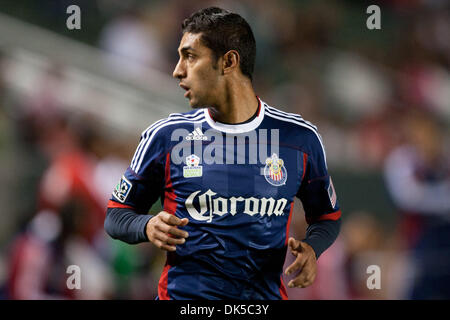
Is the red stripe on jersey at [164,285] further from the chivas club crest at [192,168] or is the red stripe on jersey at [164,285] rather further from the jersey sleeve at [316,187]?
the jersey sleeve at [316,187]

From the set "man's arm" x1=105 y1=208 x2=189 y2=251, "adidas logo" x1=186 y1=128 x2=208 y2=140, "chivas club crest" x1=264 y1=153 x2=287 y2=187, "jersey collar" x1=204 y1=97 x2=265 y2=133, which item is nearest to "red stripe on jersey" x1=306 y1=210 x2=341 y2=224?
"chivas club crest" x1=264 y1=153 x2=287 y2=187

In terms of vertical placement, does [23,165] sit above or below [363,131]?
below

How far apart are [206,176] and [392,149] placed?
503cm

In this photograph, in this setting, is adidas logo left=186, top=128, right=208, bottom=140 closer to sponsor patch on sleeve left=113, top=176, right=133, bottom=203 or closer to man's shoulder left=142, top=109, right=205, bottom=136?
man's shoulder left=142, top=109, right=205, bottom=136

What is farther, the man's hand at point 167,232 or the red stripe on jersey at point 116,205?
the red stripe on jersey at point 116,205

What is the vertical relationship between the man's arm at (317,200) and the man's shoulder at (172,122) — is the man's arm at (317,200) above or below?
below

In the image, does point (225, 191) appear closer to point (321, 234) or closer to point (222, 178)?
point (222, 178)

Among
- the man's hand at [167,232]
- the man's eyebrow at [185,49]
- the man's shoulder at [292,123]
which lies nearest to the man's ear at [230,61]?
the man's eyebrow at [185,49]

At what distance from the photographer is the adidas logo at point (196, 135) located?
322 centimetres

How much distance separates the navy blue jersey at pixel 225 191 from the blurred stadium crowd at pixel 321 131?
249 centimetres

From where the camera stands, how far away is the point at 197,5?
805 cm

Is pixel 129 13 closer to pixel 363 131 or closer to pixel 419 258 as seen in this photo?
pixel 363 131

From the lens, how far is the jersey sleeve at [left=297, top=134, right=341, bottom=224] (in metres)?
3.32
